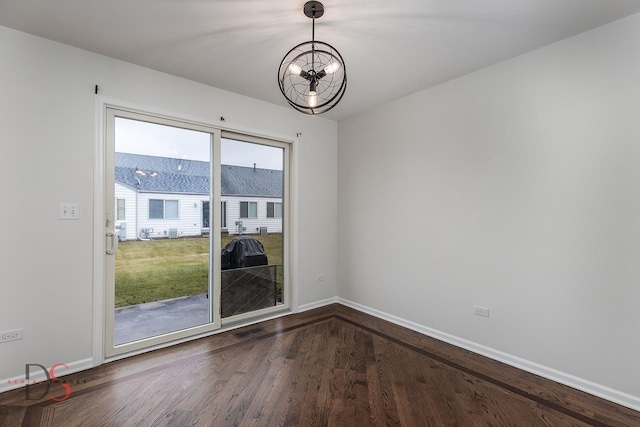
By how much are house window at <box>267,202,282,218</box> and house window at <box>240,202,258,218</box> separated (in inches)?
7.5

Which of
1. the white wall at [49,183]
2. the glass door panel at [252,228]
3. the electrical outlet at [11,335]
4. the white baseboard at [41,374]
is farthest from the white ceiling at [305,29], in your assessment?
the white baseboard at [41,374]

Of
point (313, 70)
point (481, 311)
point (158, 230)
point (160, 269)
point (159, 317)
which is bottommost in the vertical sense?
point (159, 317)

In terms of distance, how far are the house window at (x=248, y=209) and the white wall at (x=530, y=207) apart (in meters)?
1.66

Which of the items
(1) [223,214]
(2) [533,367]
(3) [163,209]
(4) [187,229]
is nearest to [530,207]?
(2) [533,367]

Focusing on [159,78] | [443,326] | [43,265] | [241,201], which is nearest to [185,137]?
[159,78]

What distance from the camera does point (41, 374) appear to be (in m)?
2.41

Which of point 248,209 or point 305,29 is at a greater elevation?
point 305,29

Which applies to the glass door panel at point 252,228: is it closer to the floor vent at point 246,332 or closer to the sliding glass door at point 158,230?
the sliding glass door at point 158,230

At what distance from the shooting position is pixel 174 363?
2701mm

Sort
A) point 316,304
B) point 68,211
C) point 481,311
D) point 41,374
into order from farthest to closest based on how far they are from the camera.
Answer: point 316,304 < point 481,311 < point 68,211 < point 41,374

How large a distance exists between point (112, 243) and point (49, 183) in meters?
0.68

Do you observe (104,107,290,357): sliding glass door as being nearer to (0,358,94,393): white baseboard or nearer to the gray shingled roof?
the gray shingled roof

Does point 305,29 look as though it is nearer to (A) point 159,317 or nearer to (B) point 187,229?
(B) point 187,229

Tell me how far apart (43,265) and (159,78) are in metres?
1.97
